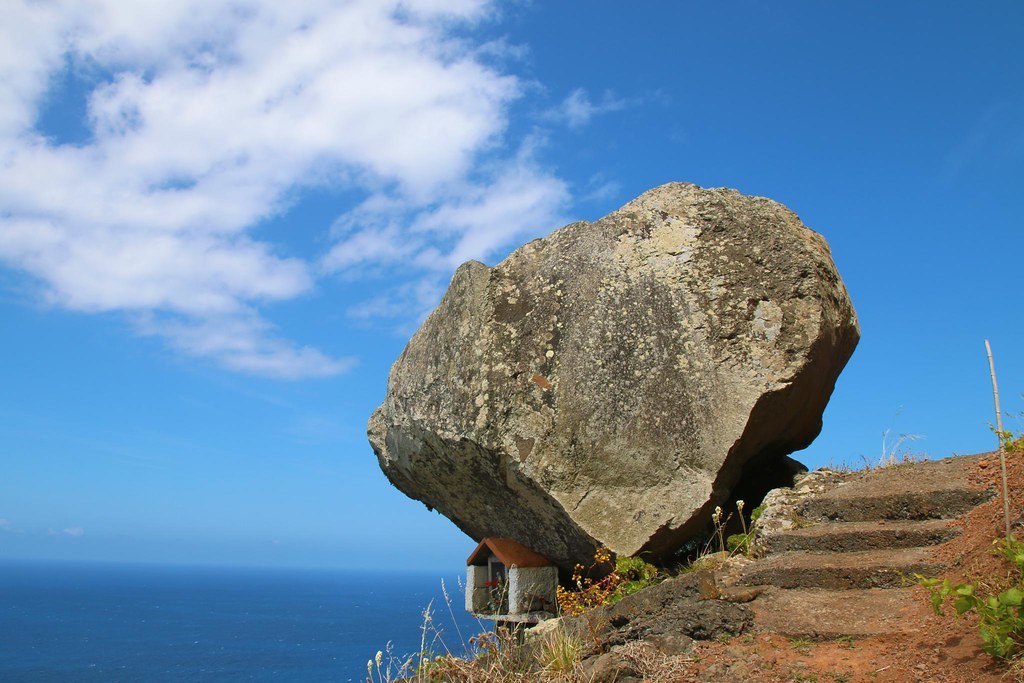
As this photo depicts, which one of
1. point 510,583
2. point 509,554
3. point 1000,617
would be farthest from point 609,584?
point 1000,617

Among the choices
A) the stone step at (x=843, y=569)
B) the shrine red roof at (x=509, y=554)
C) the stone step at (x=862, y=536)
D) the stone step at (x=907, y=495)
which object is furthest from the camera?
the shrine red roof at (x=509, y=554)

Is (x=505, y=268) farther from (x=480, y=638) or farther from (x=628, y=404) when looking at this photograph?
(x=480, y=638)

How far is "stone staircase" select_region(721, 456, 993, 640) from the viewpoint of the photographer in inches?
254

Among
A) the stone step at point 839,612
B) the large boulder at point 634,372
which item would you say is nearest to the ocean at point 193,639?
the large boulder at point 634,372

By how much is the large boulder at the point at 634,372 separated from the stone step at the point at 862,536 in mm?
1105

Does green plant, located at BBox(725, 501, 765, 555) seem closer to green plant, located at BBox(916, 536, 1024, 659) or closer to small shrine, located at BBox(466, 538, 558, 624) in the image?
small shrine, located at BBox(466, 538, 558, 624)

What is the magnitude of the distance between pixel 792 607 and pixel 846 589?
24.7 inches

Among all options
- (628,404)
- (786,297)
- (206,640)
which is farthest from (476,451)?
(206,640)

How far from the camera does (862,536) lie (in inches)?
301

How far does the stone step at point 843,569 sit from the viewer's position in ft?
A: 22.6

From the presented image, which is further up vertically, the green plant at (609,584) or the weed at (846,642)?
the green plant at (609,584)

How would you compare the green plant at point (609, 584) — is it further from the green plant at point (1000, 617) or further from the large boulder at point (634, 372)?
the green plant at point (1000, 617)

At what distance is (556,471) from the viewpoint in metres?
9.49

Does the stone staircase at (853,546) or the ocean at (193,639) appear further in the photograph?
the ocean at (193,639)
